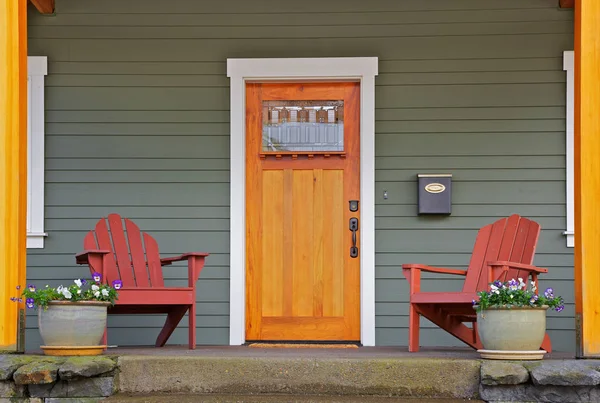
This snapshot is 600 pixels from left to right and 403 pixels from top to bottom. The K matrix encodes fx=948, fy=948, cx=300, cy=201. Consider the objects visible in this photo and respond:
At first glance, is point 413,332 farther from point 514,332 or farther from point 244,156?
point 244,156

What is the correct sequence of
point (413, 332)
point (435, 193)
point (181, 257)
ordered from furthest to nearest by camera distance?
point (435, 193), point (181, 257), point (413, 332)

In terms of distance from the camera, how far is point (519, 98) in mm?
6301

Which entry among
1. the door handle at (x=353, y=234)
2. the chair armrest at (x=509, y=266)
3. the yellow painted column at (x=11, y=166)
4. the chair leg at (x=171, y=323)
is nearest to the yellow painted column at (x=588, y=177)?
the chair armrest at (x=509, y=266)

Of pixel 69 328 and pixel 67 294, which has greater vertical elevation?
pixel 67 294

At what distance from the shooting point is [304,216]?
6.36 m

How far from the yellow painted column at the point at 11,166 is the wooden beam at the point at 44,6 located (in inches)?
60.4

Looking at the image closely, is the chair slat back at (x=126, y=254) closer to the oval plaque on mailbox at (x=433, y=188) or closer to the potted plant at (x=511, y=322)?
the oval plaque on mailbox at (x=433, y=188)

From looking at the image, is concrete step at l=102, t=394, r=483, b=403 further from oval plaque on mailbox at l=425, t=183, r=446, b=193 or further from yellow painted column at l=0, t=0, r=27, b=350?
oval plaque on mailbox at l=425, t=183, r=446, b=193

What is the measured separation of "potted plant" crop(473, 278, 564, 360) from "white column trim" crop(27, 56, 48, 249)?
3.18 meters

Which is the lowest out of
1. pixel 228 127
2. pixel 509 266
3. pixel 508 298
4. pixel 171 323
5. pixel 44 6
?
pixel 171 323

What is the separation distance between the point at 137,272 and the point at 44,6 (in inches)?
79.0

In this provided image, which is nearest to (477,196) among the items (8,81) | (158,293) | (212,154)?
(212,154)

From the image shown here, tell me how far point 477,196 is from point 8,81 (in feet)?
10.2

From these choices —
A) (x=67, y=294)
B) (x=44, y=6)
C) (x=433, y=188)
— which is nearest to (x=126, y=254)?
(x=67, y=294)
